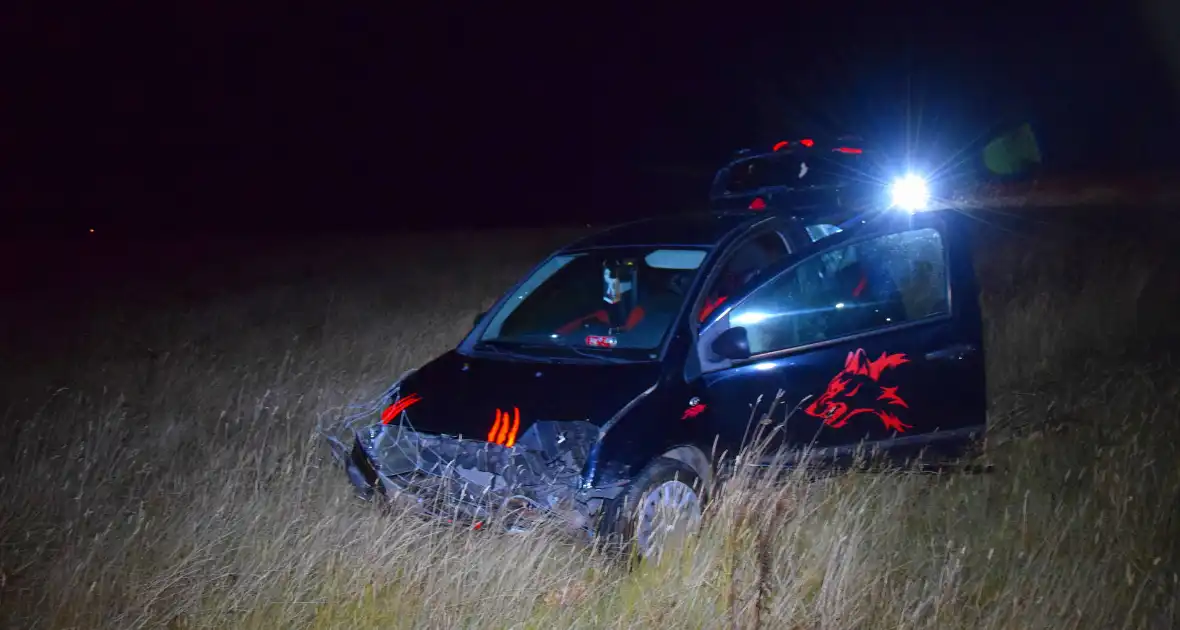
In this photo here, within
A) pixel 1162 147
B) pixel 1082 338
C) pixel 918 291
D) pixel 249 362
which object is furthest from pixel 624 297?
pixel 1162 147

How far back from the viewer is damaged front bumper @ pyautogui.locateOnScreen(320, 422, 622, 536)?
4.30 metres

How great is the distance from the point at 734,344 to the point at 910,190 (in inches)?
263

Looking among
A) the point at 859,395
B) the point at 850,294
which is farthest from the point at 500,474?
the point at 850,294

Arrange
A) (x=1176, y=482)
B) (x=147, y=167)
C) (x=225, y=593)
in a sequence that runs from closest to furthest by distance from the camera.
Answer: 1. (x=225, y=593)
2. (x=1176, y=482)
3. (x=147, y=167)

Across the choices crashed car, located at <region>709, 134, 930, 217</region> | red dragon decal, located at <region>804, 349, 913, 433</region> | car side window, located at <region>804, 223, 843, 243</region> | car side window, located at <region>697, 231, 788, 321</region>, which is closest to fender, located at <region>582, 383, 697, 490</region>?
red dragon decal, located at <region>804, 349, 913, 433</region>

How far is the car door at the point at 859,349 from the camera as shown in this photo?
4902 millimetres

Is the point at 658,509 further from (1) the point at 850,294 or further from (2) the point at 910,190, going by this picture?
(2) the point at 910,190

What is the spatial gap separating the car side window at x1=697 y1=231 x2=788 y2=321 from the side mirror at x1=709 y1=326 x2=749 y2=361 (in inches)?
26.0

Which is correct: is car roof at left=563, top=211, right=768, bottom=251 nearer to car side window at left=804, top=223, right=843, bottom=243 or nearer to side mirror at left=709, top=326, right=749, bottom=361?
car side window at left=804, top=223, right=843, bottom=243

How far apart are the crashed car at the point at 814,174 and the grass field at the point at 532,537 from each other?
2.69 meters

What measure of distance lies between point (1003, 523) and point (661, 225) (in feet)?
8.68

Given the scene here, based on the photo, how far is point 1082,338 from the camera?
8.62 meters

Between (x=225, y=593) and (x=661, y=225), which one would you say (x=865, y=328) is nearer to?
(x=661, y=225)

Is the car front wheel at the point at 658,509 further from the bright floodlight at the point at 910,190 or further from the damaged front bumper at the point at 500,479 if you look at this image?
the bright floodlight at the point at 910,190
